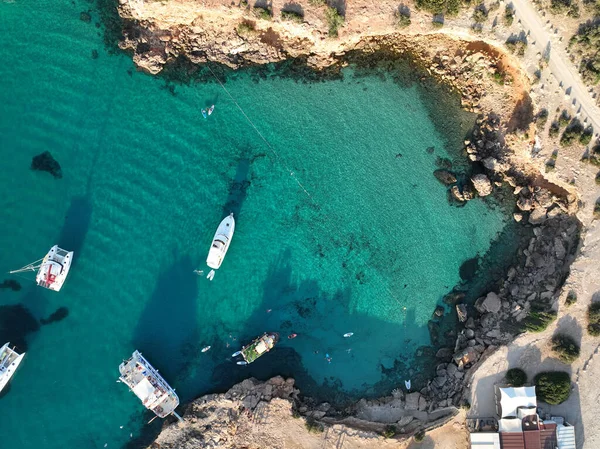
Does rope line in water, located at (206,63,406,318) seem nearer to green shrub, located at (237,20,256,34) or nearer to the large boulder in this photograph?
green shrub, located at (237,20,256,34)

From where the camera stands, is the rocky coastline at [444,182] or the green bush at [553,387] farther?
the rocky coastline at [444,182]

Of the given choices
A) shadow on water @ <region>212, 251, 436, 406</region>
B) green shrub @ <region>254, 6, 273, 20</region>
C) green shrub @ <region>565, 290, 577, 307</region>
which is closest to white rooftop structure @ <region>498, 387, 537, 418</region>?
shadow on water @ <region>212, 251, 436, 406</region>

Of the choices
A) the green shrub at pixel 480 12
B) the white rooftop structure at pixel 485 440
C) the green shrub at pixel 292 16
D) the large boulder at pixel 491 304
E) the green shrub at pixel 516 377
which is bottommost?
the white rooftop structure at pixel 485 440

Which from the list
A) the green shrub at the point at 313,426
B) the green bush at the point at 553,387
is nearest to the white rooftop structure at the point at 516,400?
A: the green bush at the point at 553,387

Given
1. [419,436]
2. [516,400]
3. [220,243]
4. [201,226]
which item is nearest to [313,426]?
[419,436]

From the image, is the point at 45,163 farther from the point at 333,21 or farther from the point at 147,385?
the point at 333,21

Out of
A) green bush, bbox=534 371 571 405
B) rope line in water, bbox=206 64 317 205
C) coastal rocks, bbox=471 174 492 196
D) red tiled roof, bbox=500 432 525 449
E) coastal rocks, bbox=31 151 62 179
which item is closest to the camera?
red tiled roof, bbox=500 432 525 449

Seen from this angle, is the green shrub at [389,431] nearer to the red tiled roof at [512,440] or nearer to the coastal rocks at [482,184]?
the red tiled roof at [512,440]
